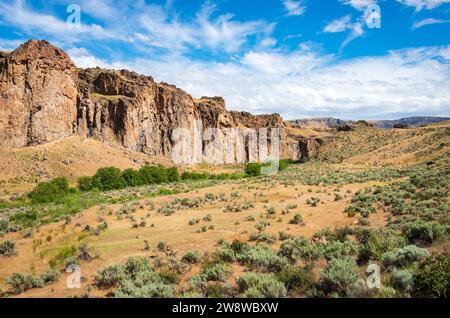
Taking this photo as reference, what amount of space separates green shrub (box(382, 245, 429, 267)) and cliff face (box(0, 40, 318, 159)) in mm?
70005

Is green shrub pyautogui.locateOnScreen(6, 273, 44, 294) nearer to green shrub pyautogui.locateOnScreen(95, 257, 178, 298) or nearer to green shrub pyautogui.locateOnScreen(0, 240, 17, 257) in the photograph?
green shrub pyautogui.locateOnScreen(95, 257, 178, 298)

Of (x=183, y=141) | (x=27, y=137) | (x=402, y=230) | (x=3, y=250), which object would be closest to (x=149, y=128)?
(x=183, y=141)

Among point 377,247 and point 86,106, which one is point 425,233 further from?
point 86,106

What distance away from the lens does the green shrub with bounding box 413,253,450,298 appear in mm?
6325

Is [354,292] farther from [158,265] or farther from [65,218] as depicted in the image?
[65,218]

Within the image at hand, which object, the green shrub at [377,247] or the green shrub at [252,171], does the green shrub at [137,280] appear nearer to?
the green shrub at [377,247]

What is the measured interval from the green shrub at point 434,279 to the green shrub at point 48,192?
37681 millimetres

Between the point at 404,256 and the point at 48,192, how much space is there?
39229 millimetres

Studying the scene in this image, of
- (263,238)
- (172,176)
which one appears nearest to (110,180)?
(172,176)

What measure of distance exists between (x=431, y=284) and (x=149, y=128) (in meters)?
91.8

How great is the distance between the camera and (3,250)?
1466 cm

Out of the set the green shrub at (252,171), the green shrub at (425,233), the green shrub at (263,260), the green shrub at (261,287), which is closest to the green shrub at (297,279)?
the green shrub at (261,287)

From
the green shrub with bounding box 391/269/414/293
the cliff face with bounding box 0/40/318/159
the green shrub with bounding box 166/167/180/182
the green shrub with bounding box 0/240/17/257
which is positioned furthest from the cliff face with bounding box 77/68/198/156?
the green shrub with bounding box 391/269/414/293

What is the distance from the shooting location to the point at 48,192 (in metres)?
38.8
